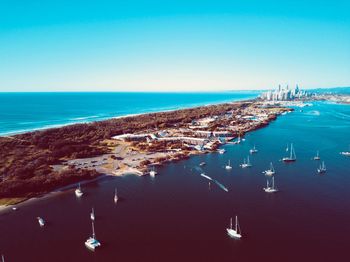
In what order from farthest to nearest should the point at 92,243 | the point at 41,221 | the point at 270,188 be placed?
the point at 270,188, the point at 41,221, the point at 92,243

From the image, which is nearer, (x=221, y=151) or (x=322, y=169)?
(x=322, y=169)

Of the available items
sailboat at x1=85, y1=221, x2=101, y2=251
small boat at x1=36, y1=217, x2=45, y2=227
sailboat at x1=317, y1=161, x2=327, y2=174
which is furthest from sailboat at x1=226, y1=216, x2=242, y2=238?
sailboat at x1=317, y1=161, x2=327, y2=174

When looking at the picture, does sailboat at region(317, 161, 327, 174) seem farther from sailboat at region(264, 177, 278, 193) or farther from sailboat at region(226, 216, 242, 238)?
sailboat at region(226, 216, 242, 238)

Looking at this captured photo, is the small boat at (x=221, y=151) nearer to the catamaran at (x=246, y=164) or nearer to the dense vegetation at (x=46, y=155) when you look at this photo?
the catamaran at (x=246, y=164)

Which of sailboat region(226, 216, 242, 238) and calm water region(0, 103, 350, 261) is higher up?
sailboat region(226, 216, 242, 238)

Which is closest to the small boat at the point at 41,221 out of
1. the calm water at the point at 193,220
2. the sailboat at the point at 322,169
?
the calm water at the point at 193,220

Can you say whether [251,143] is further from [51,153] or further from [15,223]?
[15,223]

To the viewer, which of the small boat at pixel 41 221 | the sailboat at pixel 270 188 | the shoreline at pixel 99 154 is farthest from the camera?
the shoreline at pixel 99 154

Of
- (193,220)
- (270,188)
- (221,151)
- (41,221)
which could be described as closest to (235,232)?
(193,220)

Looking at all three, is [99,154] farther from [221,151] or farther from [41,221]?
[41,221]
